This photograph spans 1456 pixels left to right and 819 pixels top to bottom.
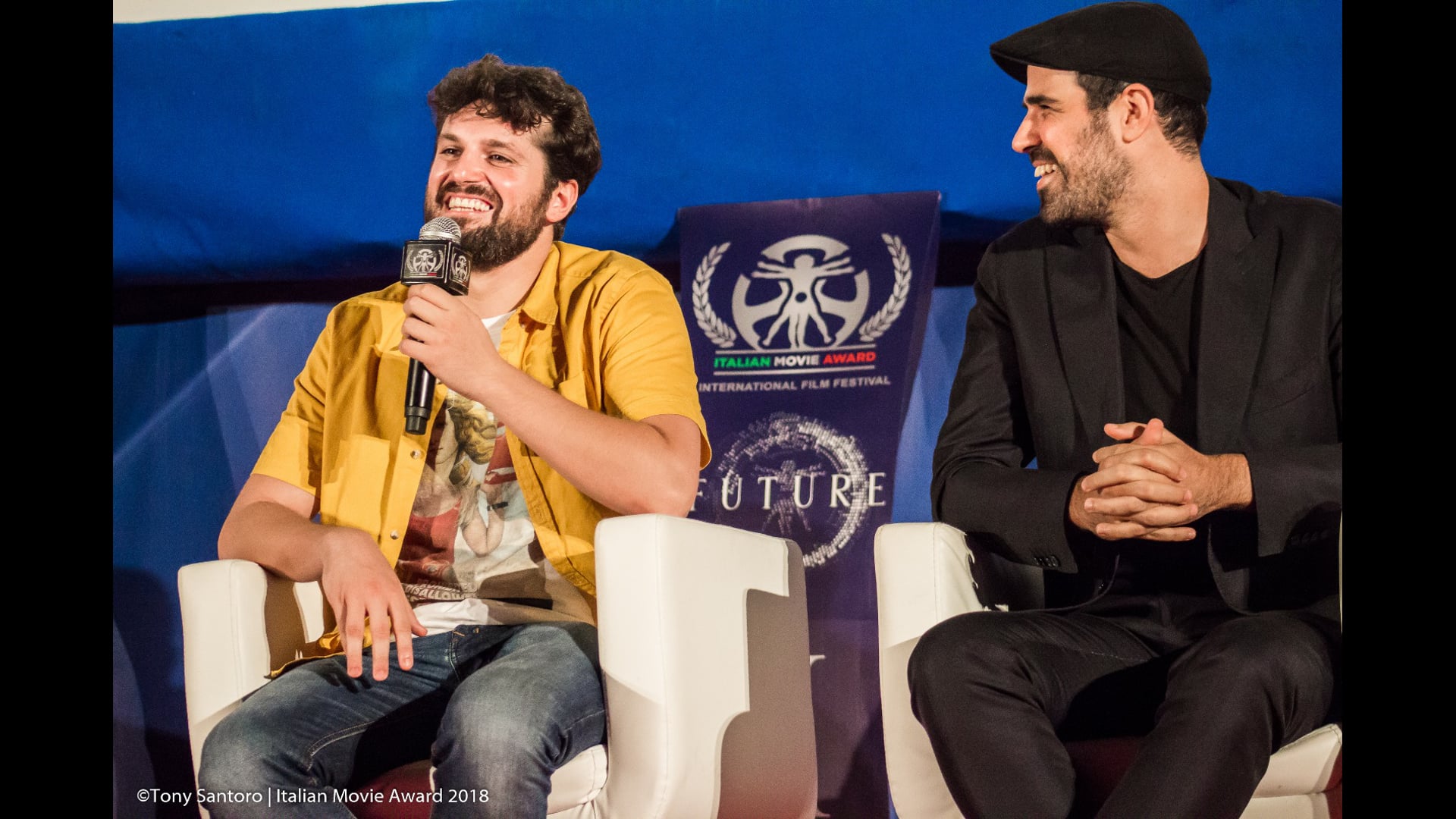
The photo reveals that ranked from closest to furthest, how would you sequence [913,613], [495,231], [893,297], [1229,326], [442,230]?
1. [913,613]
2. [1229,326]
3. [442,230]
4. [495,231]
5. [893,297]

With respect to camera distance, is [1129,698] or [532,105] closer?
[1129,698]

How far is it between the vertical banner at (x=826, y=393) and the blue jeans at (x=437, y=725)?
66 centimetres

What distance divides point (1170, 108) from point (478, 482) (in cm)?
129

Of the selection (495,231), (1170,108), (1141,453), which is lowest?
(1141,453)

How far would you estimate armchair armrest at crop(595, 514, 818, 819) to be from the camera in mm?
1741

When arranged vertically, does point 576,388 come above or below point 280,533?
above

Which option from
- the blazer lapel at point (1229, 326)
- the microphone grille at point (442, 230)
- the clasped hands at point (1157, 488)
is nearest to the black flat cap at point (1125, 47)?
the blazer lapel at point (1229, 326)

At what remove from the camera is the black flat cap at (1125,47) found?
212 cm

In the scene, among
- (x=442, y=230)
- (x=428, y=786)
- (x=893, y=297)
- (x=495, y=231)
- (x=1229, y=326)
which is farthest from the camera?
(x=893, y=297)

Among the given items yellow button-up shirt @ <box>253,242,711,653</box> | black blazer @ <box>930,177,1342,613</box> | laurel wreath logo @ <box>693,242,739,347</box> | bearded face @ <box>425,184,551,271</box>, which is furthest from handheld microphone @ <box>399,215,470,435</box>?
black blazer @ <box>930,177,1342,613</box>

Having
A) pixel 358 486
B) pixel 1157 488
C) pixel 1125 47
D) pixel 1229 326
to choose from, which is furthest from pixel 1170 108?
pixel 358 486

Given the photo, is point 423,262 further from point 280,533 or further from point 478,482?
point 280,533

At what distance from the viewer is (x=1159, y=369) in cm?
201
